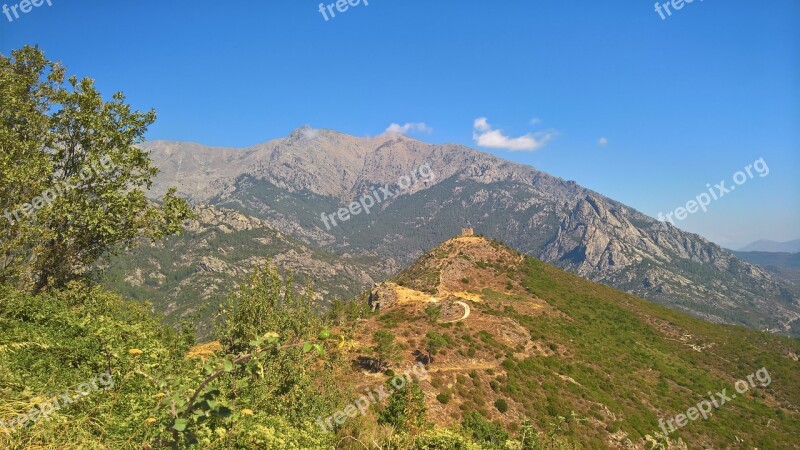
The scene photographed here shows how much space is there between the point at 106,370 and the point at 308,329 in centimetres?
1141

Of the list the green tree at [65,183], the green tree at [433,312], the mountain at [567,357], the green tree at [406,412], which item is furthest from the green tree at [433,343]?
the green tree at [65,183]

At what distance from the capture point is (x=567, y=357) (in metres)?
61.5

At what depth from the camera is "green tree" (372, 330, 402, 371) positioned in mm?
43750

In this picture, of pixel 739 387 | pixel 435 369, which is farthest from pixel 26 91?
pixel 739 387

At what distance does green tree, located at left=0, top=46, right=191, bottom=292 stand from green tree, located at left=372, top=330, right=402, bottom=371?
87.0ft

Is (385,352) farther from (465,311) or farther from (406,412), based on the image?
(406,412)

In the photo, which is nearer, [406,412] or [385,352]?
[406,412]

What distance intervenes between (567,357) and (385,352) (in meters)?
33.2

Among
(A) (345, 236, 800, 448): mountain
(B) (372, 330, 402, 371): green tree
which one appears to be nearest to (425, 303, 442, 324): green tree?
(A) (345, 236, 800, 448): mountain

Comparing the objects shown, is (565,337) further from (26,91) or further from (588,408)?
(26,91)

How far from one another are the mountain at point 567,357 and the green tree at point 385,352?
5.08 feet

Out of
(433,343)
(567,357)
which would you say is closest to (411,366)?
(433,343)

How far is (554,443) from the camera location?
17406 mm

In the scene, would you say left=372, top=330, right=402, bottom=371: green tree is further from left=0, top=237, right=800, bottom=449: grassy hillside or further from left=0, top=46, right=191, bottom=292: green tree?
left=0, top=46, right=191, bottom=292: green tree
